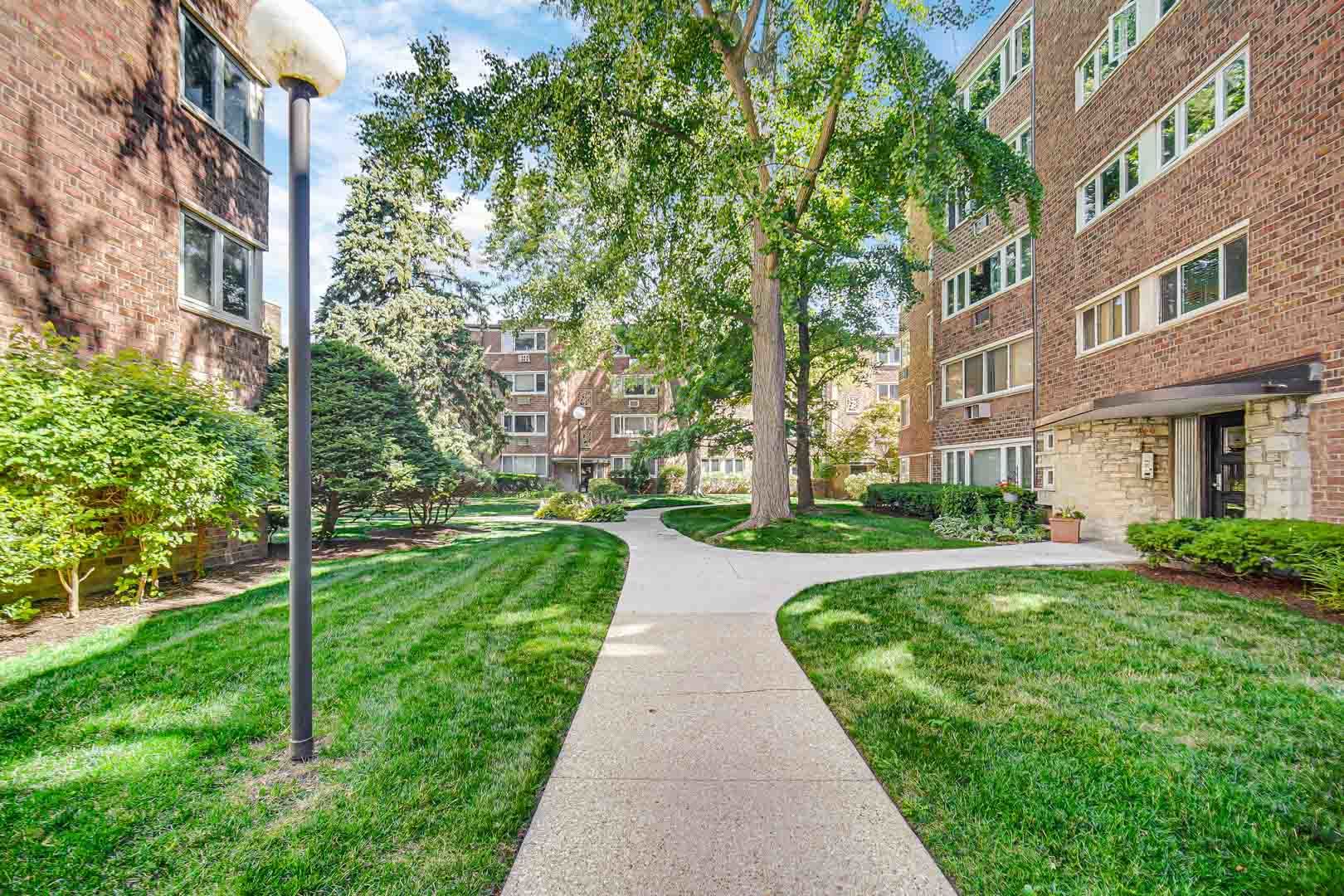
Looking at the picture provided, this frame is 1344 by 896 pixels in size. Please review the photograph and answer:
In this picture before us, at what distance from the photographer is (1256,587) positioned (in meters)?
5.91

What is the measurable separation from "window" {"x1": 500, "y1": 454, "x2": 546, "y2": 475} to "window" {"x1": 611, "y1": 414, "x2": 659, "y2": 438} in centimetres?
514

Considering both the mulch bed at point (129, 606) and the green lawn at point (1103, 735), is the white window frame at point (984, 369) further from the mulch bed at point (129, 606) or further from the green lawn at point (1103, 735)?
the mulch bed at point (129, 606)

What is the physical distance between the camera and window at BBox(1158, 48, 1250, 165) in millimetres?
7867

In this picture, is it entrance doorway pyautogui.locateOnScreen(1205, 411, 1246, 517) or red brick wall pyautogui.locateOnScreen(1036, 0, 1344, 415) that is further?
entrance doorway pyautogui.locateOnScreen(1205, 411, 1246, 517)

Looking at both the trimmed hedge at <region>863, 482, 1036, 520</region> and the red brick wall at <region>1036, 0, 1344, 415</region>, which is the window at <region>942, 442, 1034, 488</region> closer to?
the trimmed hedge at <region>863, 482, 1036, 520</region>

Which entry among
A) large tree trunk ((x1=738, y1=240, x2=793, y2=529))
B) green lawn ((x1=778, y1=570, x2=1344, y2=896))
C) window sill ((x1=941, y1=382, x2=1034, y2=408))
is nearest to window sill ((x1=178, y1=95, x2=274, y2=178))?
large tree trunk ((x1=738, y1=240, x2=793, y2=529))

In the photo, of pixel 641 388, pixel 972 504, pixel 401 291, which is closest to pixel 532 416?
pixel 641 388

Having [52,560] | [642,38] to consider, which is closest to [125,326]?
[52,560]

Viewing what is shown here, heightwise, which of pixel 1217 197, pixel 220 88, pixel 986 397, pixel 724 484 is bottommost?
pixel 724 484

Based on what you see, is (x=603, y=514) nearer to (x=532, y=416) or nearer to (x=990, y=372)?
(x=990, y=372)

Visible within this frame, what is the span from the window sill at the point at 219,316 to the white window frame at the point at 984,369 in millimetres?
16418

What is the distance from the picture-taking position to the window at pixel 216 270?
7785 mm

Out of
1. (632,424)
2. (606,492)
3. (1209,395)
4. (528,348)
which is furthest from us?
(528,348)

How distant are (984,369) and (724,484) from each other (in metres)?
19.9
